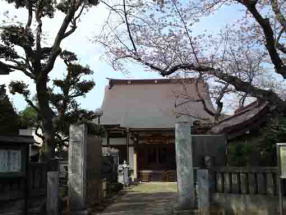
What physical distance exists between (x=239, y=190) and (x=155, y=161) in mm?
23537

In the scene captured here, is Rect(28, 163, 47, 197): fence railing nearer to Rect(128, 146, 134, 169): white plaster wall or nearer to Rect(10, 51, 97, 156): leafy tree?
Rect(10, 51, 97, 156): leafy tree

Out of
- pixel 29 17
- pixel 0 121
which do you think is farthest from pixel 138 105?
pixel 29 17

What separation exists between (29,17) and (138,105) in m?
24.5

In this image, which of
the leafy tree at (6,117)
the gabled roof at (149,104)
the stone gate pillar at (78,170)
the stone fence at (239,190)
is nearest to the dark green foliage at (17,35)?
the stone gate pillar at (78,170)

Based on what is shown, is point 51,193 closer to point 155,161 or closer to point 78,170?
point 78,170

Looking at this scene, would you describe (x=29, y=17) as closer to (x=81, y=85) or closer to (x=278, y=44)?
(x=81, y=85)

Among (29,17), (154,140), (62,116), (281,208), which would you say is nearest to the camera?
(281,208)

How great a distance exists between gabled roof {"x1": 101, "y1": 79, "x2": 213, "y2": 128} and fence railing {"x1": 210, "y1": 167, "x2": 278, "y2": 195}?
869 inches

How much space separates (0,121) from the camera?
23734 millimetres

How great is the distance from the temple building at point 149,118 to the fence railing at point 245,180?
16578mm

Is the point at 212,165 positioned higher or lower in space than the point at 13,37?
lower

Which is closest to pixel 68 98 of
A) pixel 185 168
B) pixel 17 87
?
pixel 17 87

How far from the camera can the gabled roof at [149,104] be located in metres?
37.7

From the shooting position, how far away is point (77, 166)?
14.5 meters
